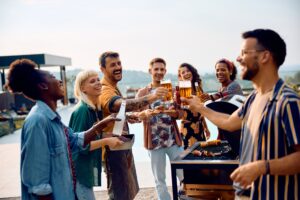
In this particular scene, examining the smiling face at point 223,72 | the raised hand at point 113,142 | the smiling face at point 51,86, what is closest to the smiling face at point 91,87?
the raised hand at point 113,142

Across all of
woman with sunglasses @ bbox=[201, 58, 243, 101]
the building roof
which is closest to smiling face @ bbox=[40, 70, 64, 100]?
woman with sunglasses @ bbox=[201, 58, 243, 101]

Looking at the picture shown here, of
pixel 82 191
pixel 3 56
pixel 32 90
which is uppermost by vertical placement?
pixel 3 56

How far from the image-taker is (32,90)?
93.8 inches

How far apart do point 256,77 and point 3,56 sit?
2391 cm

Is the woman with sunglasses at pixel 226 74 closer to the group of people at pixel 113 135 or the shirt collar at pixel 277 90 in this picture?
the group of people at pixel 113 135

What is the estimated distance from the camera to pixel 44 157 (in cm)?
221

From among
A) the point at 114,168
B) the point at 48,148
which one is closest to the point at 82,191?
the point at 114,168

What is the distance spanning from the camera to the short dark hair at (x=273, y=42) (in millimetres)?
1953

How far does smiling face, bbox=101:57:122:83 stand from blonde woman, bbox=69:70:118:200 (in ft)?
0.70

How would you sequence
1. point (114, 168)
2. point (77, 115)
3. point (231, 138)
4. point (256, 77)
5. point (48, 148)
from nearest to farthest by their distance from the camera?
1. point (256, 77)
2. point (48, 148)
3. point (231, 138)
4. point (77, 115)
5. point (114, 168)

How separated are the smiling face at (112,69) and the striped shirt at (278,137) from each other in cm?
206

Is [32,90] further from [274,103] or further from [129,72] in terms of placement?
[129,72]

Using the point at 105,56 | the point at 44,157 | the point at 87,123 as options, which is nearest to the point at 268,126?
the point at 44,157

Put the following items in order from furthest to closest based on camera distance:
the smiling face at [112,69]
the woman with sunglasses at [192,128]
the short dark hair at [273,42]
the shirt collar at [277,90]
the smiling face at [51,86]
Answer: the woman with sunglasses at [192,128]
the smiling face at [112,69]
the smiling face at [51,86]
the short dark hair at [273,42]
the shirt collar at [277,90]
